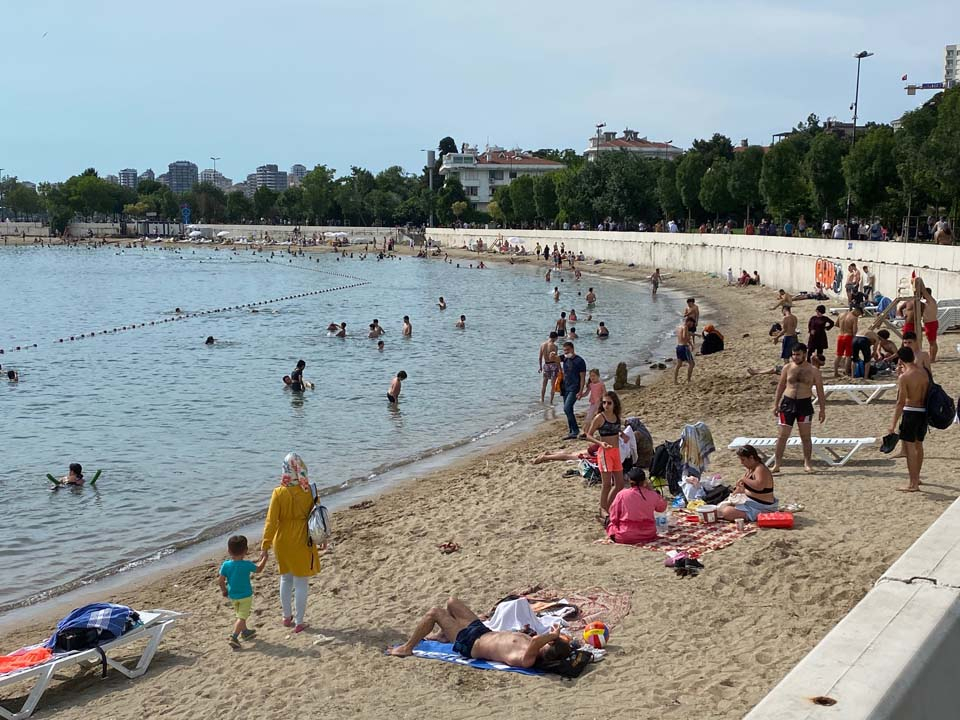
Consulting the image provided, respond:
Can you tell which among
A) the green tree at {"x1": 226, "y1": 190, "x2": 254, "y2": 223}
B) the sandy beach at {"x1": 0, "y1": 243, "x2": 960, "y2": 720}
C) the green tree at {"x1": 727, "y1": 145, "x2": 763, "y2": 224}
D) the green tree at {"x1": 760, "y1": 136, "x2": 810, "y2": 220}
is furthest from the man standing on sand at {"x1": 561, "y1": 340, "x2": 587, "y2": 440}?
the green tree at {"x1": 226, "y1": 190, "x2": 254, "y2": 223}

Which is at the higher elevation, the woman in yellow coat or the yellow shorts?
the woman in yellow coat

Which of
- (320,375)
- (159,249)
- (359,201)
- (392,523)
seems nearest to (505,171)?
(359,201)

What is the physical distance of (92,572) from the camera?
1197 centimetres

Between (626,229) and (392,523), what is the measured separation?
73773 millimetres

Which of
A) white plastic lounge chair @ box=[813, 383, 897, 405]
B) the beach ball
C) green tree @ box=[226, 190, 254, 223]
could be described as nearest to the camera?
the beach ball

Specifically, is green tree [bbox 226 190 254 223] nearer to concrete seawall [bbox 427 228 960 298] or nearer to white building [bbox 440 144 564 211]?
white building [bbox 440 144 564 211]

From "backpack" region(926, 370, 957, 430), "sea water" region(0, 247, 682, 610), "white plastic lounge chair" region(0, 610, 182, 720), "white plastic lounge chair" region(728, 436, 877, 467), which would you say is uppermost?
"backpack" region(926, 370, 957, 430)

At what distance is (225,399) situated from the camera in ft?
81.1

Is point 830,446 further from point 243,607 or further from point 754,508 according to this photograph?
point 243,607

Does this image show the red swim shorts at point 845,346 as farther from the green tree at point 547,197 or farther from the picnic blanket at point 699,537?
the green tree at point 547,197

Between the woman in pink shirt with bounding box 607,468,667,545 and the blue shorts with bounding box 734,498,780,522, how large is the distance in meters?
0.87

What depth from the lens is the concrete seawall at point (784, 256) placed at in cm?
2533

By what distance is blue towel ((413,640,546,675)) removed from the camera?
6.93 meters

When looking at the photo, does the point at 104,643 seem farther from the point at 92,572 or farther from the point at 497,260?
the point at 497,260
